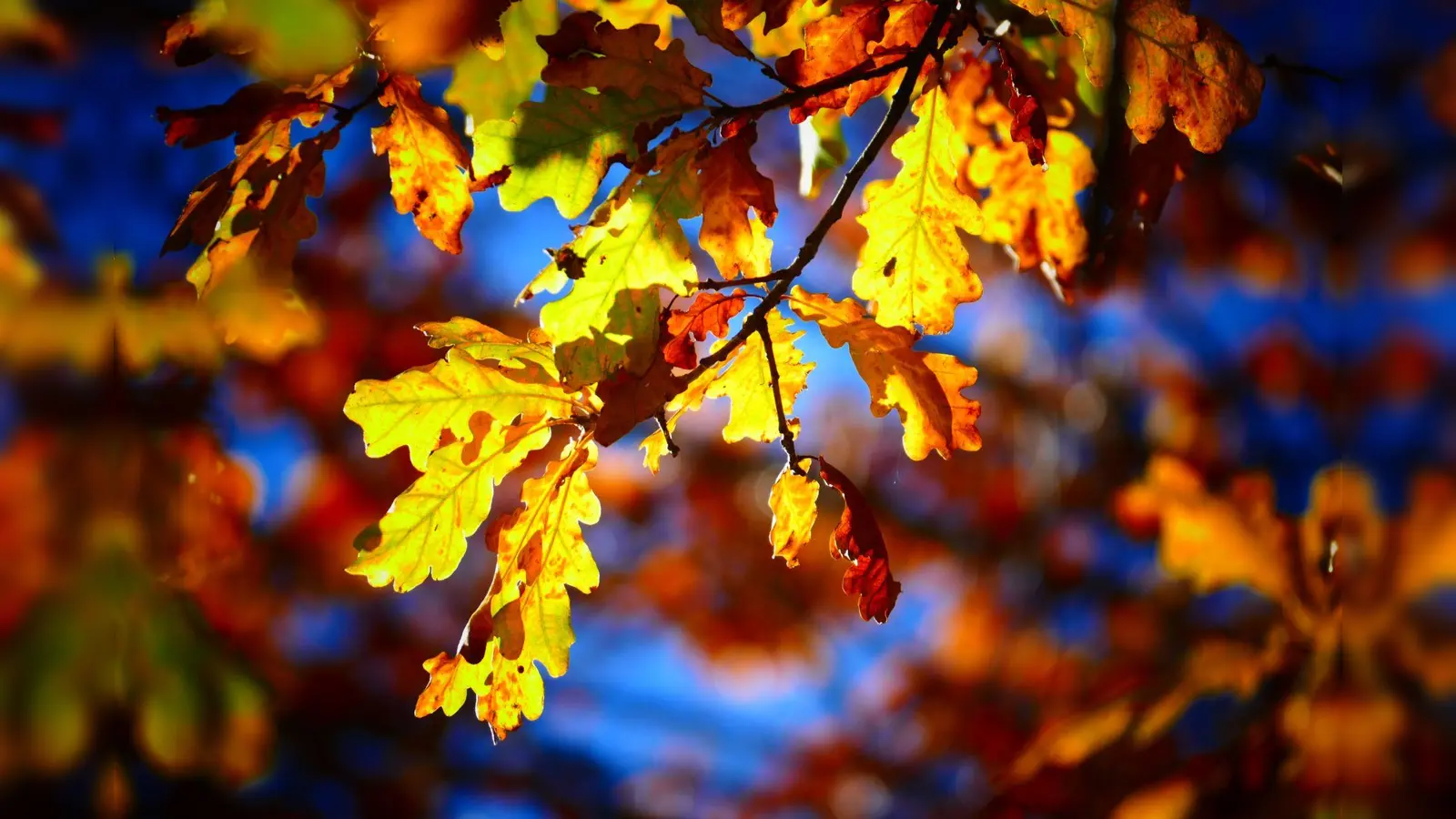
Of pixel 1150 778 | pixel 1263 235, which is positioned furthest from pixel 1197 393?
pixel 1150 778

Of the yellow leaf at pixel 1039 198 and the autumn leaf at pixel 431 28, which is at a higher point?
the autumn leaf at pixel 431 28

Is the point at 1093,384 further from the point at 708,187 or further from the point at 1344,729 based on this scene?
the point at 708,187

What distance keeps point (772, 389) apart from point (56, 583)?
95 centimetres

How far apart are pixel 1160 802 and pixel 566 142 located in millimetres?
1208

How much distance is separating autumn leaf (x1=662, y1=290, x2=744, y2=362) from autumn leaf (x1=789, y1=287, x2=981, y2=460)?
76mm

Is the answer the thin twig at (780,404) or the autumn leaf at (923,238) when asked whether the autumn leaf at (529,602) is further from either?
the autumn leaf at (923,238)

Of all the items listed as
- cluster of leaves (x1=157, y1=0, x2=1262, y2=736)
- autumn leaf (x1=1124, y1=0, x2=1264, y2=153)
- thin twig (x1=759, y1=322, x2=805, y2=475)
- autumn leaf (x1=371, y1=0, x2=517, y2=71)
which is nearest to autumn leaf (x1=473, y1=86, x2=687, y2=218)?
cluster of leaves (x1=157, y1=0, x2=1262, y2=736)

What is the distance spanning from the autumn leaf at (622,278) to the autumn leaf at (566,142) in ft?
0.12

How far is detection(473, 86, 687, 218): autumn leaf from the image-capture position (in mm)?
882

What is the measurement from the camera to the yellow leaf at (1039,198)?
46.6 inches

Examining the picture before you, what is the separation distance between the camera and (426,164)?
101 centimetres

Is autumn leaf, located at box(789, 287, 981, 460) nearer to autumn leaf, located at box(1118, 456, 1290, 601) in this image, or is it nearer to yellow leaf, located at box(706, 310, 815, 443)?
yellow leaf, located at box(706, 310, 815, 443)

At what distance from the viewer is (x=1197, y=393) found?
412 cm

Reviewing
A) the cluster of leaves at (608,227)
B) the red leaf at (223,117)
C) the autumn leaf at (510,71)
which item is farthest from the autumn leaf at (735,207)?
the red leaf at (223,117)
